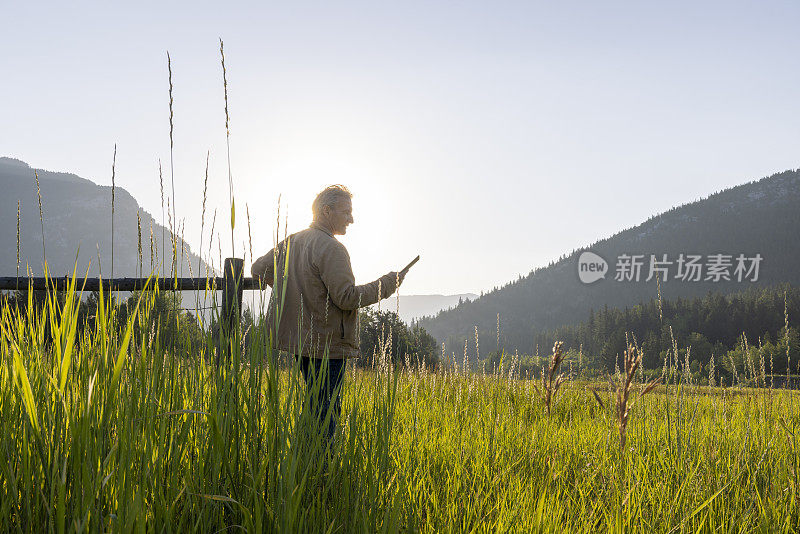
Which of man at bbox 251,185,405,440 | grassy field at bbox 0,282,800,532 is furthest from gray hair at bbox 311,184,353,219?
grassy field at bbox 0,282,800,532

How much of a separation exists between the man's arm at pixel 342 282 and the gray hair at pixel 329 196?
37cm

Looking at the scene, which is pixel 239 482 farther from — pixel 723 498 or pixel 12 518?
pixel 723 498

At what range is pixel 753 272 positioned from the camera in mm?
173125

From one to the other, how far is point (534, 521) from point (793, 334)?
92.6 meters

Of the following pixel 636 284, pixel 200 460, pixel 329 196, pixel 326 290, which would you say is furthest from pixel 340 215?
pixel 636 284

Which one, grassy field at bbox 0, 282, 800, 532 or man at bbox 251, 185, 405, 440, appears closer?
grassy field at bbox 0, 282, 800, 532

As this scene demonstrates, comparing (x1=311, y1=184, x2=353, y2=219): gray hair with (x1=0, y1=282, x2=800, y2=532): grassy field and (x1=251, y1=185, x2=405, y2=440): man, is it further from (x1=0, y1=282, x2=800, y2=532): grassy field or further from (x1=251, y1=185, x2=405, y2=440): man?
(x1=0, y1=282, x2=800, y2=532): grassy field

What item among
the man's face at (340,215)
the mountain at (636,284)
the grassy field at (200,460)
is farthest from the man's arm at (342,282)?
the mountain at (636,284)

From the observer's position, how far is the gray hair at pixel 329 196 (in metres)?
3.27

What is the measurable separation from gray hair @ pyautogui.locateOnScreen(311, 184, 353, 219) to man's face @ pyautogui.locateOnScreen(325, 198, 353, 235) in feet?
0.09

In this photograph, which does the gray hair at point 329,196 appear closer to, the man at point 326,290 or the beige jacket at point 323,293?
the man at point 326,290

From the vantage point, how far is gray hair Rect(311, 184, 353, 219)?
10.7ft

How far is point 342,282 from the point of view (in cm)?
296

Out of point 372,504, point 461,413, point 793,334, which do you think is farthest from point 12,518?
point 793,334
